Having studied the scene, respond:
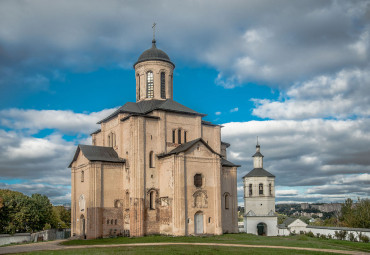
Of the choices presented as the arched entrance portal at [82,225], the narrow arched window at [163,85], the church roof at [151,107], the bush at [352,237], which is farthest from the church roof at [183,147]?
the bush at [352,237]

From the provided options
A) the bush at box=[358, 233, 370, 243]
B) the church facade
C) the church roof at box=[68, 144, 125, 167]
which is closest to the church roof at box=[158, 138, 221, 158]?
the church facade

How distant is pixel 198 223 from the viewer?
111ft

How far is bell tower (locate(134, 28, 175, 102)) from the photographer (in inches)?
1590

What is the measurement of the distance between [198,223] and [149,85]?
1514 cm

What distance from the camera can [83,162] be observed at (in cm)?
3616

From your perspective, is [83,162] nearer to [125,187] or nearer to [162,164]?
[125,187]

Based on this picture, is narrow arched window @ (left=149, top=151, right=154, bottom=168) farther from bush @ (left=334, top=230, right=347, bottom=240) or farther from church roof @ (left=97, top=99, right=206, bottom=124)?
bush @ (left=334, top=230, right=347, bottom=240)

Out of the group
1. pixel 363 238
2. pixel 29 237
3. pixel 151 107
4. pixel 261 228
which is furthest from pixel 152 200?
pixel 261 228

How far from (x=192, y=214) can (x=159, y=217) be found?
2.86 m

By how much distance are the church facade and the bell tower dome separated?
247cm

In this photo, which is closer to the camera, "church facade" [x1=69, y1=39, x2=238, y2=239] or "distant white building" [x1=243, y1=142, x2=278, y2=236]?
"church facade" [x1=69, y1=39, x2=238, y2=239]

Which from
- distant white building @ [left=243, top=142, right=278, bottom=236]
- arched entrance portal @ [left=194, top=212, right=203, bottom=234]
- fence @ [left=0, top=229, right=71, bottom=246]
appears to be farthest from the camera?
distant white building @ [left=243, top=142, right=278, bottom=236]

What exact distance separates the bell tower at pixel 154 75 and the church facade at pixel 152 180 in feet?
8.13

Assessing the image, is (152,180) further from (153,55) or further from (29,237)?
(29,237)
